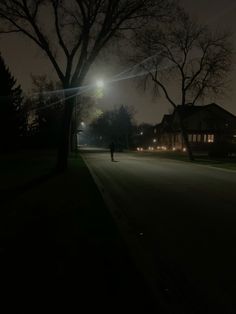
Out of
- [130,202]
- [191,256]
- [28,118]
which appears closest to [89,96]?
[28,118]

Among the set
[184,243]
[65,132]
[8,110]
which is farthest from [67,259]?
[8,110]

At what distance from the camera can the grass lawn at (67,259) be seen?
4457 mm

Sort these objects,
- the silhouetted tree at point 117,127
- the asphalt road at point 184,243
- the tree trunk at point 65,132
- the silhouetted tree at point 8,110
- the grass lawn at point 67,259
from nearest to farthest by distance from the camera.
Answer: the grass lawn at point 67,259 < the asphalt road at point 184,243 < the tree trunk at point 65,132 < the silhouetted tree at point 8,110 < the silhouetted tree at point 117,127

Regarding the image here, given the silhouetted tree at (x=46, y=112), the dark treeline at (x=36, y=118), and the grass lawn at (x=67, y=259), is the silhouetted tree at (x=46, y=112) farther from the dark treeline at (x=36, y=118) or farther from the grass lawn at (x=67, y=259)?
the grass lawn at (x=67, y=259)

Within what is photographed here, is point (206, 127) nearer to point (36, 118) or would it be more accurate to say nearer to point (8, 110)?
point (36, 118)

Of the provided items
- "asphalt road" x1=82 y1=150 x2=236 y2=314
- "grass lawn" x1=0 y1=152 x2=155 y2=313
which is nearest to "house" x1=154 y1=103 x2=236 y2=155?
"asphalt road" x1=82 y1=150 x2=236 y2=314

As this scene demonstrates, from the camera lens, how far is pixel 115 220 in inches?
358

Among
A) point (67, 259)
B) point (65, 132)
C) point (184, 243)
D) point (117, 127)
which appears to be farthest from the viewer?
point (117, 127)

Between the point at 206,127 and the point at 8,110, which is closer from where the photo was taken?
the point at 8,110

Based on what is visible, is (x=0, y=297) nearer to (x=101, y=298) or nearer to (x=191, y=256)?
(x=101, y=298)

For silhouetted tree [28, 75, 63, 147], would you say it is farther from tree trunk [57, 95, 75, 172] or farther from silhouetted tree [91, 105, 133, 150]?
tree trunk [57, 95, 75, 172]

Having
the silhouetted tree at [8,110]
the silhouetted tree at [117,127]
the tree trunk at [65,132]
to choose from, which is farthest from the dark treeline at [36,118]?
the tree trunk at [65,132]

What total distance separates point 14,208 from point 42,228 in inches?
104

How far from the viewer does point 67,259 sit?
5832 millimetres
